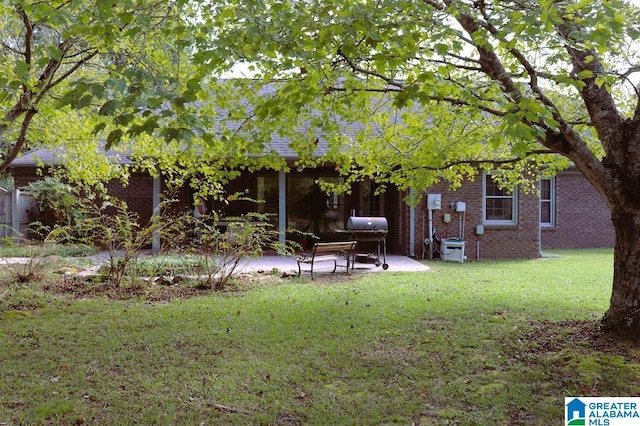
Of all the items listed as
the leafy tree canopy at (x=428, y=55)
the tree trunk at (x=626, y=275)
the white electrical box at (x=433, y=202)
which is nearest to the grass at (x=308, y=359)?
the tree trunk at (x=626, y=275)

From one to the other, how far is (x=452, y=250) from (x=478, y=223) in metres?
1.34

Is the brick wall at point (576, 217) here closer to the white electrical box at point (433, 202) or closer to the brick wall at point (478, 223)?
the brick wall at point (478, 223)

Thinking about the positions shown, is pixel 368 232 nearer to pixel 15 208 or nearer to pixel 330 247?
pixel 330 247

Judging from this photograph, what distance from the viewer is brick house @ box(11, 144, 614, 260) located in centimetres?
1453

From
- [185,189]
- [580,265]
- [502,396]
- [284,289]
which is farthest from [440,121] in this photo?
[185,189]

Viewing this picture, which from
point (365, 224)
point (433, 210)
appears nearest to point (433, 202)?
point (433, 210)

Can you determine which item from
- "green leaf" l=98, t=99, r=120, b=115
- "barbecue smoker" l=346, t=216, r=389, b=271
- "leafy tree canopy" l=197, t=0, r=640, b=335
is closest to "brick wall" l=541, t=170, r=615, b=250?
"barbecue smoker" l=346, t=216, r=389, b=271

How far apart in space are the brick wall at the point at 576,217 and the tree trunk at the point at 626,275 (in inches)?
512

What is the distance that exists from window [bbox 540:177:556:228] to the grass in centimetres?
978

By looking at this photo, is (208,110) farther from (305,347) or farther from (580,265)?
(580,265)

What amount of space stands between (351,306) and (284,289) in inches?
75.3

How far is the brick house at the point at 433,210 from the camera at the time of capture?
14531 millimetres

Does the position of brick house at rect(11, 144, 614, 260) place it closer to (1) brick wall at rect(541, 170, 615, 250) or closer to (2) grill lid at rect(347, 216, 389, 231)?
(1) brick wall at rect(541, 170, 615, 250)

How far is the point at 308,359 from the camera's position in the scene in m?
5.11
